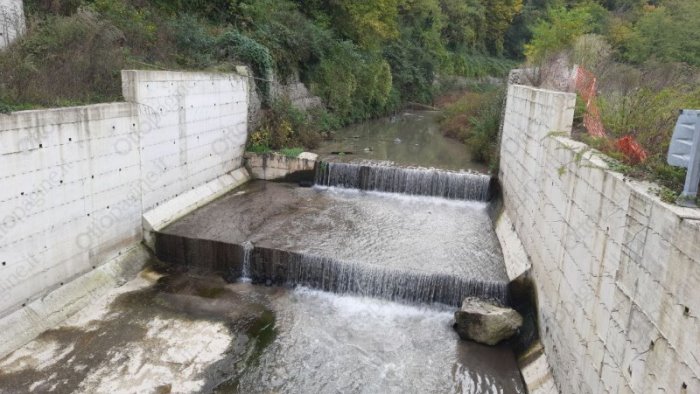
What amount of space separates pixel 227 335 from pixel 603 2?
131ft

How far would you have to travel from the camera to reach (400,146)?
18734 millimetres

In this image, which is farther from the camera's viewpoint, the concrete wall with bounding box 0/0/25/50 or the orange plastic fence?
the concrete wall with bounding box 0/0/25/50

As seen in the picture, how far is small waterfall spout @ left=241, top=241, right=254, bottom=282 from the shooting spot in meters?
9.23

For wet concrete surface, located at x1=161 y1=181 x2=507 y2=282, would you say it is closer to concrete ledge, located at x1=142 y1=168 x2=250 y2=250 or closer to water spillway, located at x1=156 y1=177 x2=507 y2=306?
water spillway, located at x1=156 y1=177 x2=507 y2=306

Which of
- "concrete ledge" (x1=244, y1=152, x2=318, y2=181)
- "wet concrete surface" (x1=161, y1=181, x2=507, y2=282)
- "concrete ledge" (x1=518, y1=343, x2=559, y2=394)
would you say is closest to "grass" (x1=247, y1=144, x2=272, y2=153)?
"concrete ledge" (x1=244, y1=152, x2=318, y2=181)

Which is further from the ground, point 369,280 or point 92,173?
point 92,173

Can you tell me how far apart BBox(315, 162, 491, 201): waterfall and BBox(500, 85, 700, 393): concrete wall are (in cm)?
439

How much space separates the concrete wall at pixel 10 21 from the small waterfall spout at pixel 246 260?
5.74 meters

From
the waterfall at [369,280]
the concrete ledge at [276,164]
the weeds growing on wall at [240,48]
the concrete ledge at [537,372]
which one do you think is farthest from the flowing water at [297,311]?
the weeds growing on wall at [240,48]

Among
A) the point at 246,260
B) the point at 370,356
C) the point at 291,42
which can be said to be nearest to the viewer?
the point at 370,356

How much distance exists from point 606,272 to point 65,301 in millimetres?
7558

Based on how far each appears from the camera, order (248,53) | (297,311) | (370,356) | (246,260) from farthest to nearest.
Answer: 1. (248,53)
2. (246,260)
3. (297,311)
4. (370,356)

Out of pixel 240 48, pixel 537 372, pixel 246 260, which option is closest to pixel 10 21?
pixel 240 48

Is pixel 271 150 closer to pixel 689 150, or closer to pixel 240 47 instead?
pixel 240 47
